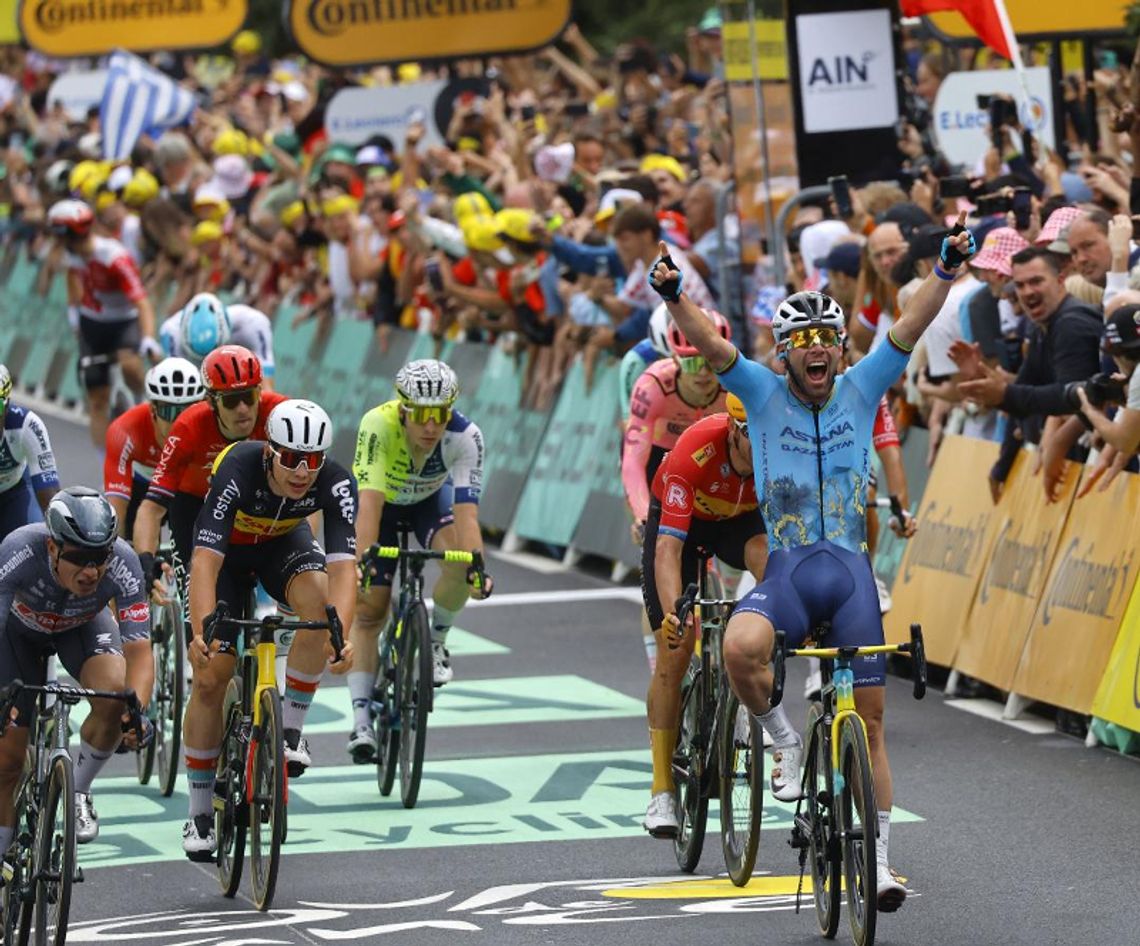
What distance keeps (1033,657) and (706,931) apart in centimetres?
457

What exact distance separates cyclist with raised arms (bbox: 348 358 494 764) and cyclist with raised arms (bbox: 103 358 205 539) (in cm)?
92

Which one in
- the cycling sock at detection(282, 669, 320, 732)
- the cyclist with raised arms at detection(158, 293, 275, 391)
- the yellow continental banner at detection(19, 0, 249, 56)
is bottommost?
the cycling sock at detection(282, 669, 320, 732)

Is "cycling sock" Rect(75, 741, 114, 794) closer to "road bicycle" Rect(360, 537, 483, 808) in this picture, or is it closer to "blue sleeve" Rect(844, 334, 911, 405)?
"road bicycle" Rect(360, 537, 483, 808)

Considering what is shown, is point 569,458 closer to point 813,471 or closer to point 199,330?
point 199,330

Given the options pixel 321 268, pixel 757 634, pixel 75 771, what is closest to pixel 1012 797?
pixel 757 634

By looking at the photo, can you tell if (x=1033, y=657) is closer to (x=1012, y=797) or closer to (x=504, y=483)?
(x=1012, y=797)

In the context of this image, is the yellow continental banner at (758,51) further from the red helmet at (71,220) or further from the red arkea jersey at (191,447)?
the red arkea jersey at (191,447)

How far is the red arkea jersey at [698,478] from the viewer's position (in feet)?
35.6

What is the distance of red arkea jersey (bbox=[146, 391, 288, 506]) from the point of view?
12422 mm

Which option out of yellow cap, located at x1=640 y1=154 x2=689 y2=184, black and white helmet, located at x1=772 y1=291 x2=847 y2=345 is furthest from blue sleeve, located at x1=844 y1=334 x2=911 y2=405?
yellow cap, located at x1=640 y1=154 x2=689 y2=184

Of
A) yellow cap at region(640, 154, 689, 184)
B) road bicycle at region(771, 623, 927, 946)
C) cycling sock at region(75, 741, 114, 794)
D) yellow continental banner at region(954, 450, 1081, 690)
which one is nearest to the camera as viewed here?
road bicycle at region(771, 623, 927, 946)

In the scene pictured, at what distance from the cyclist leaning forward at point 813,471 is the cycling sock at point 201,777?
8.31 ft

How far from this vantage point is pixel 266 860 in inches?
417

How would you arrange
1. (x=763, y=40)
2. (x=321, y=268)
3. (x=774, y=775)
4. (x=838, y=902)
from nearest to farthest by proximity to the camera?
(x=838, y=902) < (x=774, y=775) < (x=763, y=40) < (x=321, y=268)
